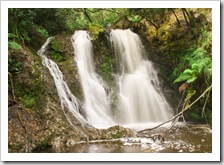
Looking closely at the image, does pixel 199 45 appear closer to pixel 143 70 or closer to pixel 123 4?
pixel 143 70

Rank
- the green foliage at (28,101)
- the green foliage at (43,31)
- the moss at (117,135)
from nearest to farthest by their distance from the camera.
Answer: the green foliage at (28,101)
the moss at (117,135)
the green foliage at (43,31)

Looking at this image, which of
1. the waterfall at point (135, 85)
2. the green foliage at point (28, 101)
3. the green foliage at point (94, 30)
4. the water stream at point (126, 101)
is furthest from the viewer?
the green foliage at point (94, 30)

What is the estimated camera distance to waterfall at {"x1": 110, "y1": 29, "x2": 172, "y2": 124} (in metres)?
5.88

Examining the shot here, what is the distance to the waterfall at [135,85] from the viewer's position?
5.88 meters

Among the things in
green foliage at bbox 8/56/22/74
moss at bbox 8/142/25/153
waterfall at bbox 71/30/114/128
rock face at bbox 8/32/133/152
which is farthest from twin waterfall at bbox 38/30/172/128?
moss at bbox 8/142/25/153

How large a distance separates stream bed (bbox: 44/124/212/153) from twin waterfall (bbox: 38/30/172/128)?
2.67 ft

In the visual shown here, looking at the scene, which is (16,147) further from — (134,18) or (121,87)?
(134,18)

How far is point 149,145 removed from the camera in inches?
160

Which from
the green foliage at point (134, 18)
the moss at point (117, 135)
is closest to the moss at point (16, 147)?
the moss at point (117, 135)

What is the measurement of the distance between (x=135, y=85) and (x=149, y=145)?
105 inches

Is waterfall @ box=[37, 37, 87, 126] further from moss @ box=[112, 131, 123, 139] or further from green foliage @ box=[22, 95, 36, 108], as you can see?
moss @ box=[112, 131, 123, 139]

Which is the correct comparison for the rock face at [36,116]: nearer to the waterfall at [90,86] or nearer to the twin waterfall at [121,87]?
the twin waterfall at [121,87]

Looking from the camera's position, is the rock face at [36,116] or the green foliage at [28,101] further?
the green foliage at [28,101]

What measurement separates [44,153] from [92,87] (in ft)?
8.46
